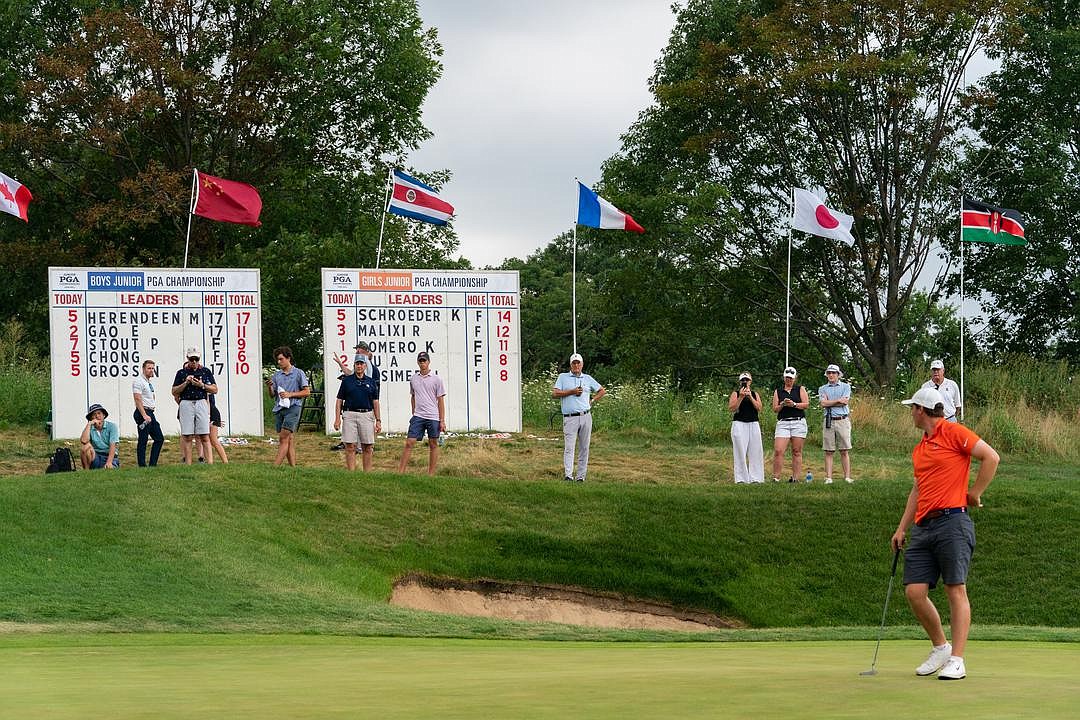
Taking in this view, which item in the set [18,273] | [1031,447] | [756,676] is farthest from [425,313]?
[756,676]

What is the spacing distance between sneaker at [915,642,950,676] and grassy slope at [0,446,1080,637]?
6.62 m

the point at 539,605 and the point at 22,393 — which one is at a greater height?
the point at 22,393

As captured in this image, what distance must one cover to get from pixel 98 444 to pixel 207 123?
20.5 metres

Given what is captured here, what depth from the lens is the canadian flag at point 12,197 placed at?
2692 cm

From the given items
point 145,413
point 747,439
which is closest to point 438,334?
point 145,413

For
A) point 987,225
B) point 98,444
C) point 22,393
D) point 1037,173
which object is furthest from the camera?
point 1037,173

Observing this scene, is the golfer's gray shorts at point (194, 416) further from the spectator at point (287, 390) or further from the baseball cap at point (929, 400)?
the baseball cap at point (929, 400)

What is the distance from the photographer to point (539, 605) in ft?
62.0

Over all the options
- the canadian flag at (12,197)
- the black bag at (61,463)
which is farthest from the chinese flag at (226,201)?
Result: the black bag at (61,463)

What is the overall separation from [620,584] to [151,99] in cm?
2428

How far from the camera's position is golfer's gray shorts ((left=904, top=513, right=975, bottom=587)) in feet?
30.9

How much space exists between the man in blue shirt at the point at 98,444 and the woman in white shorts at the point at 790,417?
10160 mm

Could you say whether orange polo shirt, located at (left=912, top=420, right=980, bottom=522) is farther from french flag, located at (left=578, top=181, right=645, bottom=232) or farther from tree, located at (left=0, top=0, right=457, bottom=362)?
tree, located at (left=0, top=0, right=457, bottom=362)

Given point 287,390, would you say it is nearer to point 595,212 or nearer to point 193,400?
point 193,400
